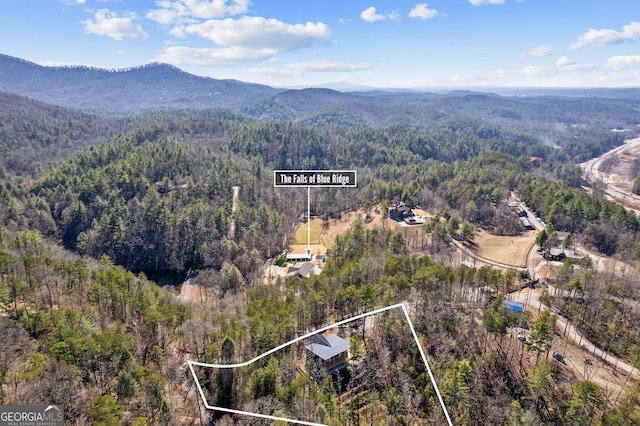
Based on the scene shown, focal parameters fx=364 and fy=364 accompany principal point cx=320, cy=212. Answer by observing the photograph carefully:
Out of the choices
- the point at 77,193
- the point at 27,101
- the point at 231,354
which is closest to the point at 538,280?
the point at 231,354

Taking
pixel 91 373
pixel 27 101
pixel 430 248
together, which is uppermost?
pixel 27 101

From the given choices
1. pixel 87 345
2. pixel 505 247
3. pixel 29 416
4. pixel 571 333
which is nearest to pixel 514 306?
pixel 571 333

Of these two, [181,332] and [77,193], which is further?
[77,193]

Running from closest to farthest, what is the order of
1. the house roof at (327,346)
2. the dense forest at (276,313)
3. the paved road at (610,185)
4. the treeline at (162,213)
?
the dense forest at (276,313), the house roof at (327,346), the treeline at (162,213), the paved road at (610,185)

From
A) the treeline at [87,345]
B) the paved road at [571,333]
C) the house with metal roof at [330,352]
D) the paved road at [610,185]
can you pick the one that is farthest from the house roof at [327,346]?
the paved road at [610,185]

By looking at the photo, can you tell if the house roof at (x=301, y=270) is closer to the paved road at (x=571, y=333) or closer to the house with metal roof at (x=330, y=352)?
the house with metal roof at (x=330, y=352)

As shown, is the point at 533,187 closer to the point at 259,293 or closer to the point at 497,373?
the point at 497,373
